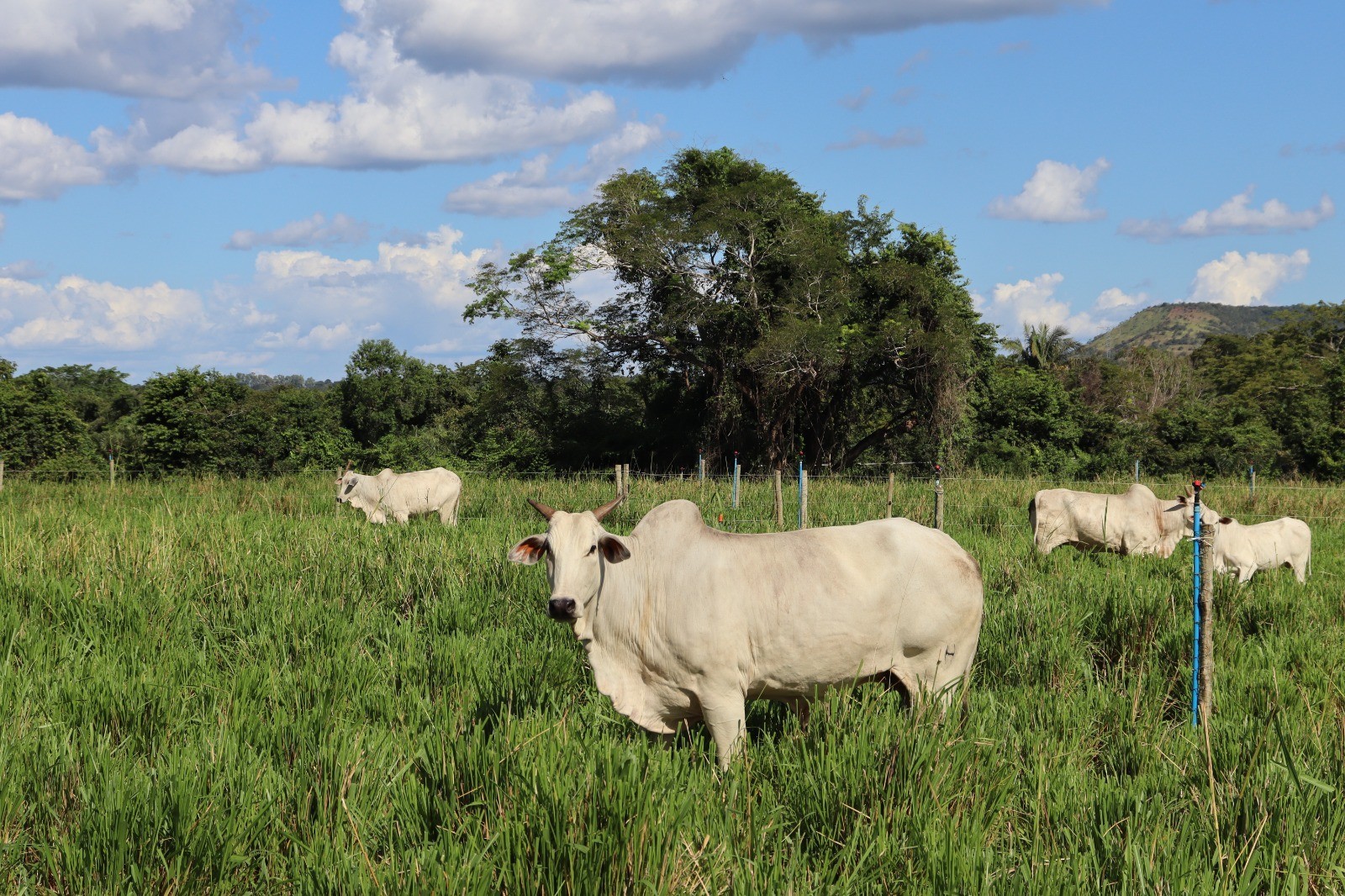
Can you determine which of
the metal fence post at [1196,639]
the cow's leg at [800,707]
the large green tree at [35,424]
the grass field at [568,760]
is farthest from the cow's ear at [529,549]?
the large green tree at [35,424]

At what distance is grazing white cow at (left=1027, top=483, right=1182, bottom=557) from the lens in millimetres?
12055

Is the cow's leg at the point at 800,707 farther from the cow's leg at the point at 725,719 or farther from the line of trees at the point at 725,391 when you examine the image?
the line of trees at the point at 725,391

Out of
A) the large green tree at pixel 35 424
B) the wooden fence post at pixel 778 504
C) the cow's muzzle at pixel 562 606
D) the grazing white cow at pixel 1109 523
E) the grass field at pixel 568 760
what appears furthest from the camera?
the large green tree at pixel 35 424

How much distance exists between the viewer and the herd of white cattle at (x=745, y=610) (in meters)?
4.80

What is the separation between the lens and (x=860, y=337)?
28.1 meters

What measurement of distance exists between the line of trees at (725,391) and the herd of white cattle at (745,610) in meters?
21.5

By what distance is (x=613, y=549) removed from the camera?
4.90 meters

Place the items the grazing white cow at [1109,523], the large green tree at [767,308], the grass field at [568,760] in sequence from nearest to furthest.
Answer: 1. the grass field at [568,760]
2. the grazing white cow at [1109,523]
3. the large green tree at [767,308]

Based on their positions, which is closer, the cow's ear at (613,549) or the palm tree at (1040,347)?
the cow's ear at (613,549)

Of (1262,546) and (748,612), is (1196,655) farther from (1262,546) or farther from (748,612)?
(1262,546)

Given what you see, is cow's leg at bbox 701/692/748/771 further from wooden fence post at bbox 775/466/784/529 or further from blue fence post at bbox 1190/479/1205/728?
wooden fence post at bbox 775/466/784/529

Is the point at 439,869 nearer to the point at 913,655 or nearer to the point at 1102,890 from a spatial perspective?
the point at 1102,890

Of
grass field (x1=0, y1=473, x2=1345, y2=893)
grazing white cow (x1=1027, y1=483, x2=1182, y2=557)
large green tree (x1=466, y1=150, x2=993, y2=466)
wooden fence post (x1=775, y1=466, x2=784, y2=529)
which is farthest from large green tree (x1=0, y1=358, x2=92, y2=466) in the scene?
grazing white cow (x1=1027, y1=483, x2=1182, y2=557)

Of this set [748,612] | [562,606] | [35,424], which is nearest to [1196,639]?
[748,612]
